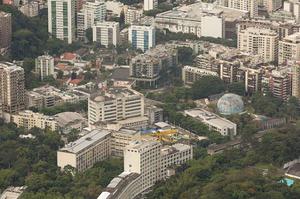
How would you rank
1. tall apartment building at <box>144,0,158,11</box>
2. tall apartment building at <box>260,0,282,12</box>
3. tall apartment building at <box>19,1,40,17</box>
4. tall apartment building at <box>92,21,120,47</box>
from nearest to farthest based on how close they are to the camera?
tall apartment building at <box>92,21,120,47</box> → tall apartment building at <box>19,1,40,17</box> → tall apartment building at <box>260,0,282,12</box> → tall apartment building at <box>144,0,158,11</box>

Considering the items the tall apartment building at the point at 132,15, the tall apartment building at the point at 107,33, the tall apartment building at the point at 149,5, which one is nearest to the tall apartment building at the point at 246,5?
the tall apartment building at the point at 149,5

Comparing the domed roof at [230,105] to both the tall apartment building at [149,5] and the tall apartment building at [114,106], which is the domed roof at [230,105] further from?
the tall apartment building at [149,5]

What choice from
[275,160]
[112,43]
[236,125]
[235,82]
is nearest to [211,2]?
[112,43]

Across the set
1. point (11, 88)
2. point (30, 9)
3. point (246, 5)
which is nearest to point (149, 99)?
point (11, 88)

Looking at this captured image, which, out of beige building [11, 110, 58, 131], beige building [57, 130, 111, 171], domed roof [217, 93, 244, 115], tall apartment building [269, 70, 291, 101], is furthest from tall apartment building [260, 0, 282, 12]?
beige building [57, 130, 111, 171]

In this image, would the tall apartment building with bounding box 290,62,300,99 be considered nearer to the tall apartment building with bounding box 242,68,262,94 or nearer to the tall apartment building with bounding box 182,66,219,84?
the tall apartment building with bounding box 242,68,262,94

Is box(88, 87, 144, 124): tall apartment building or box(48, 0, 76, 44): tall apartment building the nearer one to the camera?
box(88, 87, 144, 124): tall apartment building
